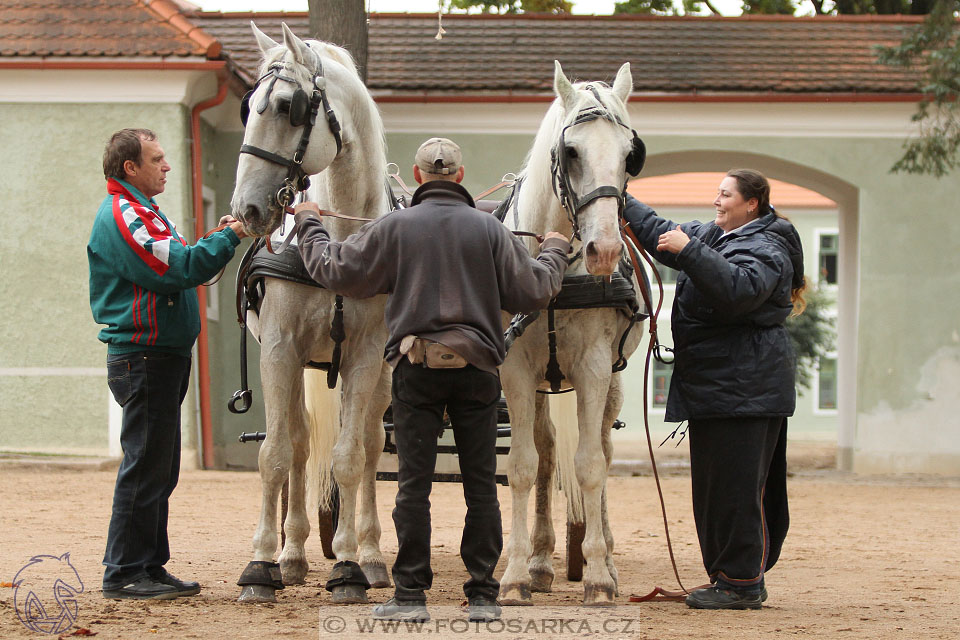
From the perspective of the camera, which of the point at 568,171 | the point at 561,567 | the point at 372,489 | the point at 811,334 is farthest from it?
the point at 811,334

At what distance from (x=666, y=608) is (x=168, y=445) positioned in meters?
2.24

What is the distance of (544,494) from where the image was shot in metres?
5.98

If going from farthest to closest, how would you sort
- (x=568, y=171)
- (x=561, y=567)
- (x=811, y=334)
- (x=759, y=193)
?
(x=811, y=334) < (x=561, y=567) < (x=759, y=193) < (x=568, y=171)

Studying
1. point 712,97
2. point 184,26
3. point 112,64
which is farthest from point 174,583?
point 712,97

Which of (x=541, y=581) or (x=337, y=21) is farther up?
(x=337, y=21)

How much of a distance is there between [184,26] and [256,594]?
30.2 feet

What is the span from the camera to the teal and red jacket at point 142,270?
15.3 feet

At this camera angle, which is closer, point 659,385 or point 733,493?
point 733,493

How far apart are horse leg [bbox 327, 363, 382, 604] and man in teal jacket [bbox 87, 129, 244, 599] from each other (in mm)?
701

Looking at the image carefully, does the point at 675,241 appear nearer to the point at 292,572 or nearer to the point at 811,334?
the point at 292,572

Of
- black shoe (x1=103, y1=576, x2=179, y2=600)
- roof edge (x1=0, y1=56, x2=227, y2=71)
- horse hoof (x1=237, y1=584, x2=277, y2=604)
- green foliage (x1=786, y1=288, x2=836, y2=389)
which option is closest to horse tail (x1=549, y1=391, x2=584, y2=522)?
horse hoof (x1=237, y1=584, x2=277, y2=604)

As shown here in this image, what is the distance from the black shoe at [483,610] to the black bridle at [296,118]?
172 cm

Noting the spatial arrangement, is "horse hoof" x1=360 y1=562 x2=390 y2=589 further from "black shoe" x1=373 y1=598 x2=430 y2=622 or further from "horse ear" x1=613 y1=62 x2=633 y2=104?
"horse ear" x1=613 y1=62 x2=633 y2=104


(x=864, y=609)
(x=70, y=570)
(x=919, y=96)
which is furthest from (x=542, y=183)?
(x=919, y=96)
